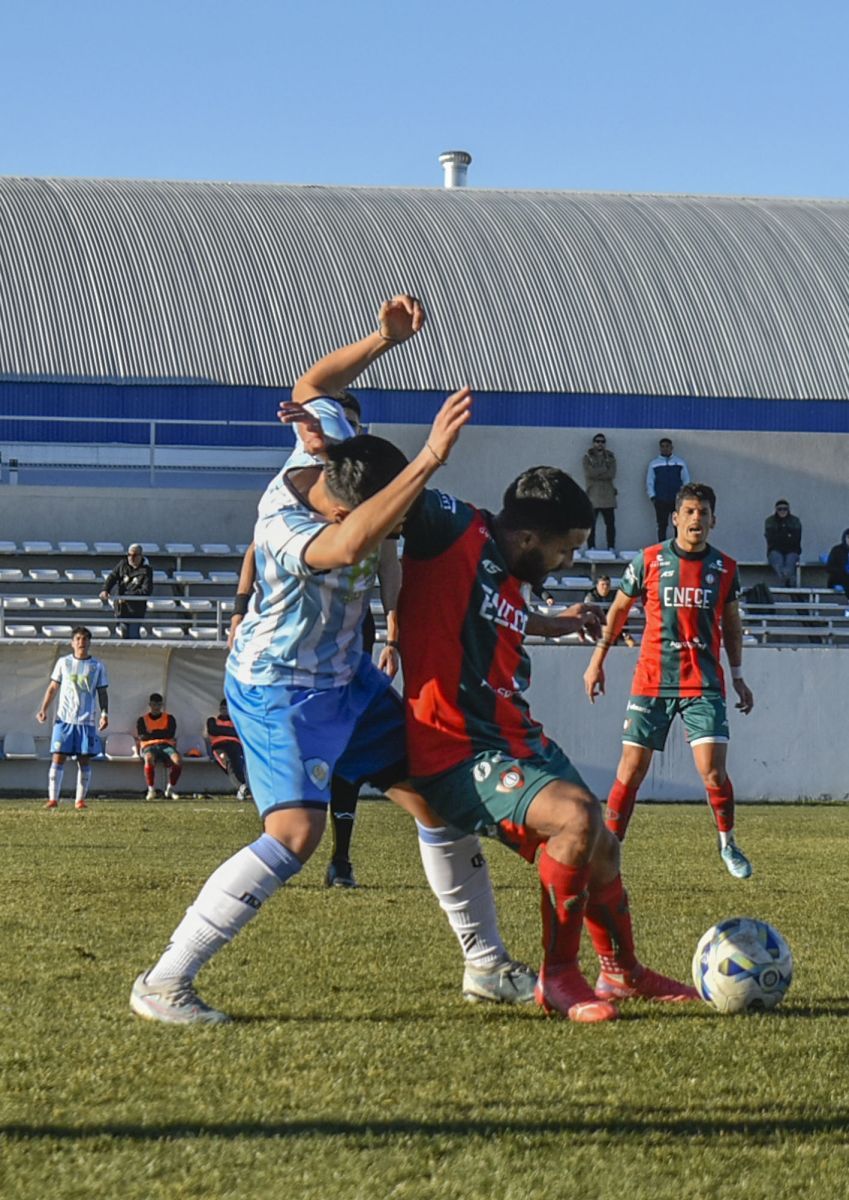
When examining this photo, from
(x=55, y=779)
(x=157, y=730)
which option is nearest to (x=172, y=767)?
(x=157, y=730)

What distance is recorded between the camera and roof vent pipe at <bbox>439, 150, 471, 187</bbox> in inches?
1535

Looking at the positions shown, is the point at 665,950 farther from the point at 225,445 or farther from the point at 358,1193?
the point at 225,445

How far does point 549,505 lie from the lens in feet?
16.7

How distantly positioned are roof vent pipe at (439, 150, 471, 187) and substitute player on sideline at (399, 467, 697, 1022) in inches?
1375

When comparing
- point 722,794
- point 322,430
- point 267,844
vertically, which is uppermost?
point 322,430

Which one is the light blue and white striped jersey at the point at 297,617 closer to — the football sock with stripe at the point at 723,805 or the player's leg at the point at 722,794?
the player's leg at the point at 722,794

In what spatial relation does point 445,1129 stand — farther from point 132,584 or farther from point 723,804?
point 132,584

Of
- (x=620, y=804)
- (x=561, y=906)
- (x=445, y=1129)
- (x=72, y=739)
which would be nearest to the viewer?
(x=445, y=1129)

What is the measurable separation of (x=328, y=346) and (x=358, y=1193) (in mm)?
28562

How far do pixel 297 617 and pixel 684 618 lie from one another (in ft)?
16.9

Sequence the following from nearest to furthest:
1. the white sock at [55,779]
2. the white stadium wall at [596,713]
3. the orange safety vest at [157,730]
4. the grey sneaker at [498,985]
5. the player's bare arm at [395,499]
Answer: the player's bare arm at [395,499], the grey sneaker at [498,985], the white sock at [55,779], the orange safety vest at [157,730], the white stadium wall at [596,713]

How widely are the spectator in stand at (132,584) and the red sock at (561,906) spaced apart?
58.8 ft

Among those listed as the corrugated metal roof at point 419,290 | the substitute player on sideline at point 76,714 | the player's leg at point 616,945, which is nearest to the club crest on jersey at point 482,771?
the player's leg at point 616,945

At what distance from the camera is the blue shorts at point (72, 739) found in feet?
57.3
